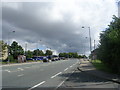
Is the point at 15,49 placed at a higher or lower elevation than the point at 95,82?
higher

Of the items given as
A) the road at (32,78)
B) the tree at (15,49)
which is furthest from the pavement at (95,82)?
the tree at (15,49)

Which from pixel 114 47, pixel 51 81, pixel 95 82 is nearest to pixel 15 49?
pixel 114 47

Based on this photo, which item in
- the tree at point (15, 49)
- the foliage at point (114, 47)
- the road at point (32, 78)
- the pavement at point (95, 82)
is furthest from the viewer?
the tree at point (15, 49)

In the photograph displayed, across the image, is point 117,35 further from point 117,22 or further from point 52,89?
point 52,89

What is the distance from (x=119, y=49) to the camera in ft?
59.5

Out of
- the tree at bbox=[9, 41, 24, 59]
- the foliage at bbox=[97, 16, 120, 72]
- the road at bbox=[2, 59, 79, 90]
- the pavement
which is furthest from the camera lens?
the tree at bbox=[9, 41, 24, 59]

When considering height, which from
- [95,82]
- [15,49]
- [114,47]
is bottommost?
[95,82]

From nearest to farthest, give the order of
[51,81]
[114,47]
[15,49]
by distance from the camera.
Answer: [51,81]
[114,47]
[15,49]

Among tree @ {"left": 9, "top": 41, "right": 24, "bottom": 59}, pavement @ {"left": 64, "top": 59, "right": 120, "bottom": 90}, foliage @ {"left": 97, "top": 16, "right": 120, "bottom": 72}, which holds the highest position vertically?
tree @ {"left": 9, "top": 41, "right": 24, "bottom": 59}

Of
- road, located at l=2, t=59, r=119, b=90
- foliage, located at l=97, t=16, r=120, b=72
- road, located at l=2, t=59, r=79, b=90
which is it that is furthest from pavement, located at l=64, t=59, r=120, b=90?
foliage, located at l=97, t=16, r=120, b=72

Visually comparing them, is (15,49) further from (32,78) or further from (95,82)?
(95,82)

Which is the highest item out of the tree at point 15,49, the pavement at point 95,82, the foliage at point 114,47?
the tree at point 15,49

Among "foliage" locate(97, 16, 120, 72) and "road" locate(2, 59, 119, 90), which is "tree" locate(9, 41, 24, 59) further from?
"foliage" locate(97, 16, 120, 72)

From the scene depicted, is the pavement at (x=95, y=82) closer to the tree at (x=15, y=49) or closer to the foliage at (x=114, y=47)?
the foliage at (x=114, y=47)
